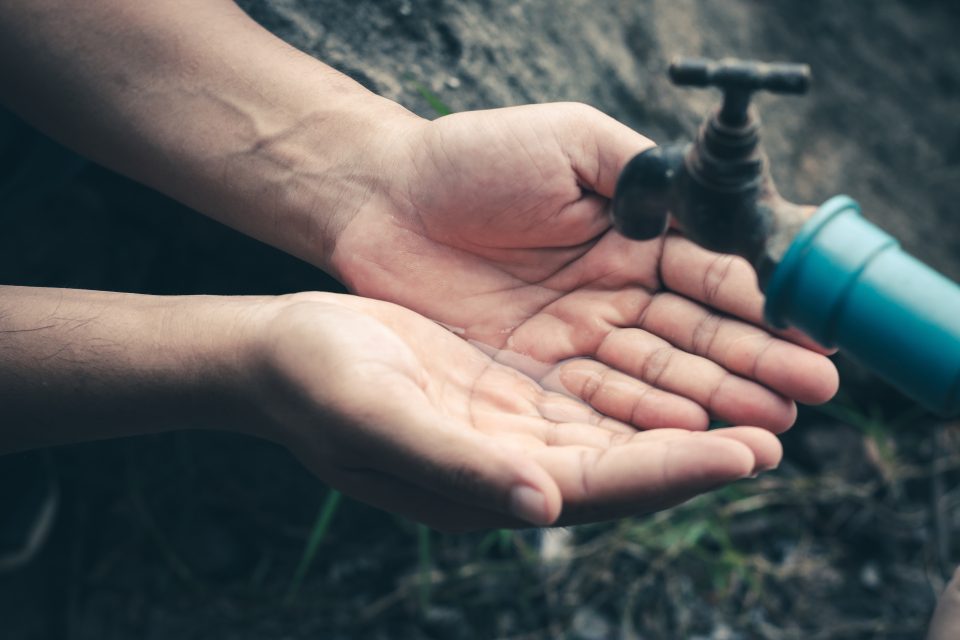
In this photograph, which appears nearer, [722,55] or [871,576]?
[871,576]

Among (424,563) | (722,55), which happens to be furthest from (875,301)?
(722,55)

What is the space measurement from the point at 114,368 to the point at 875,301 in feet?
3.72

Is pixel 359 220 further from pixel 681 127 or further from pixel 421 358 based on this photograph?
pixel 681 127

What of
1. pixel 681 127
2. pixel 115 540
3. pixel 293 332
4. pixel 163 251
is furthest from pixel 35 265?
pixel 681 127

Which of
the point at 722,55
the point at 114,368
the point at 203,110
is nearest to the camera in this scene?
the point at 114,368

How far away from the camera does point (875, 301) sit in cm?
96

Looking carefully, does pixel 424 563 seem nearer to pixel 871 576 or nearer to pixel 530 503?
pixel 530 503

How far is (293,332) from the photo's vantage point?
3.58 ft

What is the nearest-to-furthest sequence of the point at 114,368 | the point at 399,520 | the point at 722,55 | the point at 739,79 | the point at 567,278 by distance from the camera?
1. the point at 739,79
2. the point at 114,368
3. the point at 567,278
4. the point at 399,520
5. the point at 722,55

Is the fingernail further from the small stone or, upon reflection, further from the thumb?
the small stone

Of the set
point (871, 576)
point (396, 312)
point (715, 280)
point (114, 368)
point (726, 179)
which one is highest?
point (726, 179)

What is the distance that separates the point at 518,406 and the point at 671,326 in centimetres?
31

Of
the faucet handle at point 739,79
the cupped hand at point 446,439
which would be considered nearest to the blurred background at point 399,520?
the cupped hand at point 446,439

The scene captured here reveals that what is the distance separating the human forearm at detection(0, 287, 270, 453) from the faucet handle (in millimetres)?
723
